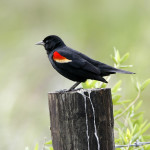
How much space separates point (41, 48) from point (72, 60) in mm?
6177

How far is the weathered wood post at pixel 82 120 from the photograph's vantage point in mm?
3252

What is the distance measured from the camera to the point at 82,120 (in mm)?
3254

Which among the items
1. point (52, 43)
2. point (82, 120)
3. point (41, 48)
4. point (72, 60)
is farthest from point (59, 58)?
point (41, 48)

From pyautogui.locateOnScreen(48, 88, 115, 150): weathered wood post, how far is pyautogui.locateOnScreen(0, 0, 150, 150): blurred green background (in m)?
4.61

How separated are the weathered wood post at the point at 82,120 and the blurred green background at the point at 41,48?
15.1 ft

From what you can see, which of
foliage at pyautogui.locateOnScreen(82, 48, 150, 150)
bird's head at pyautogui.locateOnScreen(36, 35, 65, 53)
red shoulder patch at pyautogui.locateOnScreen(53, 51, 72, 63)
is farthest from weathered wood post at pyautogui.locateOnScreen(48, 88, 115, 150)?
bird's head at pyautogui.locateOnScreen(36, 35, 65, 53)

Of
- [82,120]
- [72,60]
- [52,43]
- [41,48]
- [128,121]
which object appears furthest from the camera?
[41,48]

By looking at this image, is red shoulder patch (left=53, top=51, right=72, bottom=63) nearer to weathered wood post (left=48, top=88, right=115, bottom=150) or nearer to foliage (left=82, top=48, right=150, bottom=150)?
foliage (left=82, top=48, right=150, bottom=150)

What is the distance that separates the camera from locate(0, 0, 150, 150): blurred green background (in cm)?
854

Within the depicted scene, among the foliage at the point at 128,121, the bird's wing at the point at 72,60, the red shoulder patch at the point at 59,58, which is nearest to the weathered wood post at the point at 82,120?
the foliage at the point at 128,121

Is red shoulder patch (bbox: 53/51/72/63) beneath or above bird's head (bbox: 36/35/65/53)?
beneath

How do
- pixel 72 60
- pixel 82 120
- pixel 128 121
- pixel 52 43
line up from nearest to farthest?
1. pixel 82 120
2. pixel 128 121
3. pixel 72 60
4. pixel 52 43

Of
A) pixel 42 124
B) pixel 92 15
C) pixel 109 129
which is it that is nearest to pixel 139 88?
pixel 109 129

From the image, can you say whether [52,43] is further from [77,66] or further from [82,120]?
[82,120]
